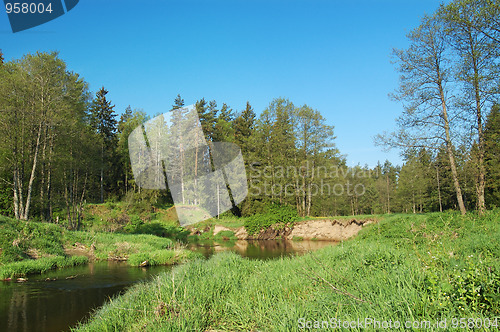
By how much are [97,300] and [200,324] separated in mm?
6510

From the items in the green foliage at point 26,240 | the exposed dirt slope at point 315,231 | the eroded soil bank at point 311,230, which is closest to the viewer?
the green foliage at point 26,240

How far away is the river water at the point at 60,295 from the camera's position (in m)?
7.81

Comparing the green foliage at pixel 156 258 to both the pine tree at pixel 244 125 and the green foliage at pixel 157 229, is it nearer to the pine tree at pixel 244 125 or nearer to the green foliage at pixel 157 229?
the green foliage at pixel 157 229

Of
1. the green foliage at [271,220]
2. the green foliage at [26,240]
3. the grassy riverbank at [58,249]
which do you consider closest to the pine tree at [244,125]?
the green foliage at [271,220]

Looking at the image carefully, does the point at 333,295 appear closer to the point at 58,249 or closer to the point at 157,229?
the point at 58,249

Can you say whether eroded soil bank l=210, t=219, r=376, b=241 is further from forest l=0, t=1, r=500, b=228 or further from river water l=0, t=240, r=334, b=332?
river water l=0, t=240, r=334, b=332

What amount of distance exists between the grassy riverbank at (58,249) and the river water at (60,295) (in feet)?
2.93

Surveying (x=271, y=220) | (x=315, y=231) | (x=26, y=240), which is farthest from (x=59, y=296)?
(x=271, y=220)

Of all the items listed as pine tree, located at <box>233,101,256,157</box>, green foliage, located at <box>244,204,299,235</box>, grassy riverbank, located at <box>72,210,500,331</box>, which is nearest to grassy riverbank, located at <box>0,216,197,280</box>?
grassy riverbank, located at <box>72,210,500,331</box>

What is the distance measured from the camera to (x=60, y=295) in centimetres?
1015

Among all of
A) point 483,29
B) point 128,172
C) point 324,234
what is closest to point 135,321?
point 483,29

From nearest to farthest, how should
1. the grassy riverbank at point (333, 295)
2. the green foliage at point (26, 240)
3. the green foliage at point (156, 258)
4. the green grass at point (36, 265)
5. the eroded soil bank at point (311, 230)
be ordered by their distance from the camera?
the grassy riverbank at point (333, 295)
the green grass at point (36, 265)
the green foliage at point (26, 240)
the green foliage at point (156, 258)
the eroded soil bank at point (311, 230)

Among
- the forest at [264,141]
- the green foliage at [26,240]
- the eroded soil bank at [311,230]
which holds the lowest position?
the eroded soil bank at [311,230]

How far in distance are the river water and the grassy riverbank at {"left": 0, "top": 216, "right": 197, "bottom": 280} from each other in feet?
2.93
